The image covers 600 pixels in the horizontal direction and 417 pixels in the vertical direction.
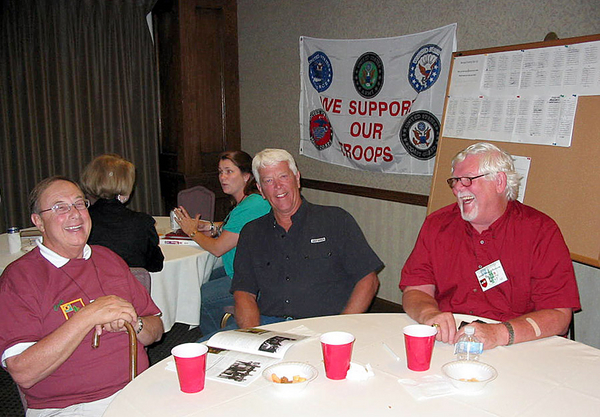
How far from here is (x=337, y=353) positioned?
1.46m

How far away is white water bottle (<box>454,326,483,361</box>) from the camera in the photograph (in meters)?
1.63

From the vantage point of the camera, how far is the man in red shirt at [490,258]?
200 centimetres

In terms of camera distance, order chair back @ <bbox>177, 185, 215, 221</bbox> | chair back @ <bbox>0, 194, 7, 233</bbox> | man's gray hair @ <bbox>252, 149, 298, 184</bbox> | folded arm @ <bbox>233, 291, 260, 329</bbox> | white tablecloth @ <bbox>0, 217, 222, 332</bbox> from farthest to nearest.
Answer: chair back @ <bbox>0, 194, 7, 233</bbox> < chair back @ <bbox>177, 185, 215, 221</bbox> < white tablecloth @ <bbox>0, 217, 222, 332</bbox> < man's gray hair @ <bbox>252, 149, 298, 184</bbox> < folded arm @ <bbox>233, 291, 260, 329</bbox>

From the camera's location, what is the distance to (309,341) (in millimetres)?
1769

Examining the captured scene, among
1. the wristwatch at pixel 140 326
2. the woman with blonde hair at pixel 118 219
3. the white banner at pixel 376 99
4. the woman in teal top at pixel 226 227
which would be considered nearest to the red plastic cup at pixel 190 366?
the wristwatch at pixel 140 326

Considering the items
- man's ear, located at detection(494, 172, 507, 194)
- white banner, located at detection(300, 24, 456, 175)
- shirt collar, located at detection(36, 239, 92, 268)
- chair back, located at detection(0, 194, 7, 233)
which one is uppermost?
white banner, located at detection(300, 24, 456, 175)

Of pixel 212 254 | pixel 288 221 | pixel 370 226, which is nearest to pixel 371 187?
pixel 370 226

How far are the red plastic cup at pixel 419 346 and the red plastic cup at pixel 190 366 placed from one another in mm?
→ 567

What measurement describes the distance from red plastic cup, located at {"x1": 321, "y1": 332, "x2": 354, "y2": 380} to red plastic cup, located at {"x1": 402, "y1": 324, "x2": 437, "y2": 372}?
175mm

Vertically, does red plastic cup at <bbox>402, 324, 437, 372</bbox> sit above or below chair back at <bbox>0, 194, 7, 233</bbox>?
above

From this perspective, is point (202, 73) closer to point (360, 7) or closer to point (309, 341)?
point (360, 7)

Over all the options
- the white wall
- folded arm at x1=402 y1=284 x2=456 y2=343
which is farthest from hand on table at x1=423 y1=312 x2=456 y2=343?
the white wall

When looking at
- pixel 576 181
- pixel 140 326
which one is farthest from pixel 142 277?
pixel 576 181

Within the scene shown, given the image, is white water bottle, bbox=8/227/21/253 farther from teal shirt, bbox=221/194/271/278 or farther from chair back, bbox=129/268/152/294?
chair back, bbox=129/268/152/294
